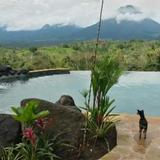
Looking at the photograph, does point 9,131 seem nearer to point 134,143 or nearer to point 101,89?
point 101,89

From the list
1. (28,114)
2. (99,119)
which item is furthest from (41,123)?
(99,119)

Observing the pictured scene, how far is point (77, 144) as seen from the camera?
6.86 m

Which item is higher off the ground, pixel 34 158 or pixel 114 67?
pixel 114 67

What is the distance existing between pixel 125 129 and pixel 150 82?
8.70 meters

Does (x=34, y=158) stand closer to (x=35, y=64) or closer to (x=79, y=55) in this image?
(x=35, y=64)

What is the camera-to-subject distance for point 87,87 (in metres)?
15.5

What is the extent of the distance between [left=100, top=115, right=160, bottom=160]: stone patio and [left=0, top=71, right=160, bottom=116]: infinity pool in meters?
2.82

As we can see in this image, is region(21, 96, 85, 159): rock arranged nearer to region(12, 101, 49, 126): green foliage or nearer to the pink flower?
the pink flower

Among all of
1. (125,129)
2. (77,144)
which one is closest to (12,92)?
(125,129)

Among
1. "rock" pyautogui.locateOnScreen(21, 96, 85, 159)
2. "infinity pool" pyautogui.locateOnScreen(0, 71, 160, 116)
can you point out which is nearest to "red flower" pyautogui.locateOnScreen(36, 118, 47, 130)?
"rock" pyautogui.locateOnScreen(21, 96, 85, 159)

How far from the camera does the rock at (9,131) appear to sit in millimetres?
6816

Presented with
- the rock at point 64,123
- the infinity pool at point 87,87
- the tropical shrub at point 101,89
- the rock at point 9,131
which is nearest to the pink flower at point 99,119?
the tropical shrub at point 101,89

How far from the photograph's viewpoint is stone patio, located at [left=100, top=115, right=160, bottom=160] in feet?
22.0

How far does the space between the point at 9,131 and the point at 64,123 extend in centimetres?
84
